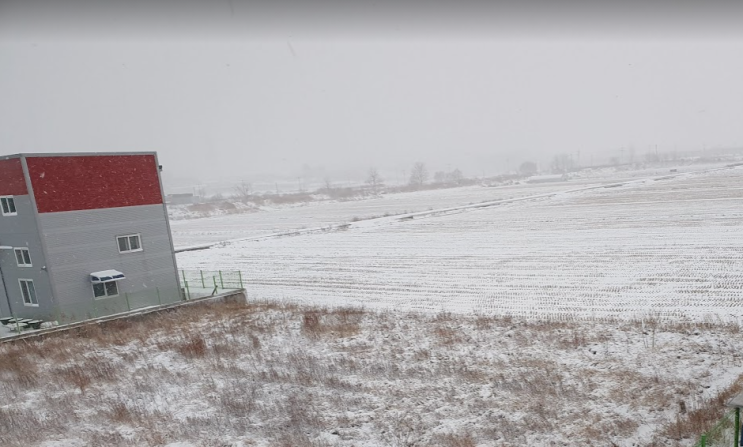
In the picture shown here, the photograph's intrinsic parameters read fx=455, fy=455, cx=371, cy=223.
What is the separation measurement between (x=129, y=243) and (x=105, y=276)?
2.10m

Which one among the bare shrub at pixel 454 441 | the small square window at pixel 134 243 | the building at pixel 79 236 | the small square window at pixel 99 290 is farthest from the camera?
the small square window at pixel 134 243

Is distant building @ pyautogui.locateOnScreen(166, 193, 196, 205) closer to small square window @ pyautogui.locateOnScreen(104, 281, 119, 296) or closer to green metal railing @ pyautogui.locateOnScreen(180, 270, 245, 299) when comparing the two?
green metal railing @ pyautogui.locateOnScreen(180, 270, 245, 299)

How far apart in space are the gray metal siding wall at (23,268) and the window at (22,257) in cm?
18

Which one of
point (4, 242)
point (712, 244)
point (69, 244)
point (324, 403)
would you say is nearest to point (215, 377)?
point (324, 403)

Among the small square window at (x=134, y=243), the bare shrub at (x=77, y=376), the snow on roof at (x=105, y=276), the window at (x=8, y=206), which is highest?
the window at (x=8, y=206)

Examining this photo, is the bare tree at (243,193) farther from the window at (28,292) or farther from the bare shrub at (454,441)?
the bare shrub at (454,441)

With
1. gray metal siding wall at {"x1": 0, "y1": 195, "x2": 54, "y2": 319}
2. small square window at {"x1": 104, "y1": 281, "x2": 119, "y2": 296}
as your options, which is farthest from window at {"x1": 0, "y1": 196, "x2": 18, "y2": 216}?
small square window at {"x1": 104, "y1": 281, "x2": 119, "y2": 296}

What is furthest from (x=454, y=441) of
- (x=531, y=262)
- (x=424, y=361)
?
(x=531, y=262)

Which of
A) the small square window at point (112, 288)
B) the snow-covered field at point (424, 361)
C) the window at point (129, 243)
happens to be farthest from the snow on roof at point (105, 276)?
the snow-covered field at point (424, 361)

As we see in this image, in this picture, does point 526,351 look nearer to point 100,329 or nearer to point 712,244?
point 100,329

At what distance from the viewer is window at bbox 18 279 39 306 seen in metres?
20.8

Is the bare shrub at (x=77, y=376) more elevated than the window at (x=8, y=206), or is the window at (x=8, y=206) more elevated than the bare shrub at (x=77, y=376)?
the window at (x=8, y=206)

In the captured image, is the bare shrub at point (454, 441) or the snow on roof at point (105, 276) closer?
the bare shrub at point (454, 441)

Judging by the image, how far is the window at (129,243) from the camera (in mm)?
21891
